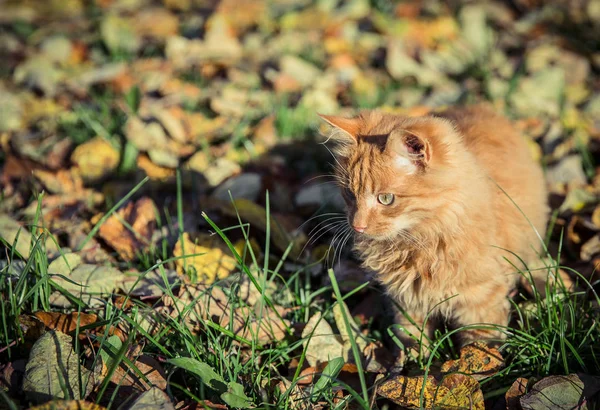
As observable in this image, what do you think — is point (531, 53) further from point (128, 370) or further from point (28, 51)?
point (28, 51)

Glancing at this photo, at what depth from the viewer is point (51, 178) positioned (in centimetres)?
308

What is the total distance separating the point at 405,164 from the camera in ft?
6.42

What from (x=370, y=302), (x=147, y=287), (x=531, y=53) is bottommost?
(x=370, y=302)

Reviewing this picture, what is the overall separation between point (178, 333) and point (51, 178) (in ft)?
5.07

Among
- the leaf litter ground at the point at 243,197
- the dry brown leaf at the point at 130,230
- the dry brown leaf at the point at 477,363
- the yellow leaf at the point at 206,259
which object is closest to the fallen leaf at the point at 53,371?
the leaf litter ground at the point at 243,197

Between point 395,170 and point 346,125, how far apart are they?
0.93 ft

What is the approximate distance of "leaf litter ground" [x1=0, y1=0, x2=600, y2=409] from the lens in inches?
74.2

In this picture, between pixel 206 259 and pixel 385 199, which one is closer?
pixel 385 199

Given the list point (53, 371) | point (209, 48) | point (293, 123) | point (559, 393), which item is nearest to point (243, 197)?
point (293, 123)

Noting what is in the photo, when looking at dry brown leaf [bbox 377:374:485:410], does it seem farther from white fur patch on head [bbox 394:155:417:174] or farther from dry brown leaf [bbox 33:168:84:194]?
dry brown leaf [bbox 33:168:84:194]

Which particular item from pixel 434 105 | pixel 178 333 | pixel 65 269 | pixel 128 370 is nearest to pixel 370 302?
pixel 178 333

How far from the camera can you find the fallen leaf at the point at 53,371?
1.73 metres

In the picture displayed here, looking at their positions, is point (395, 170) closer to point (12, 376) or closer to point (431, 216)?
point (431, 216)

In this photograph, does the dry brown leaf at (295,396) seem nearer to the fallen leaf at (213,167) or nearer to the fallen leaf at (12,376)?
the fallen leaf at (12,376)
